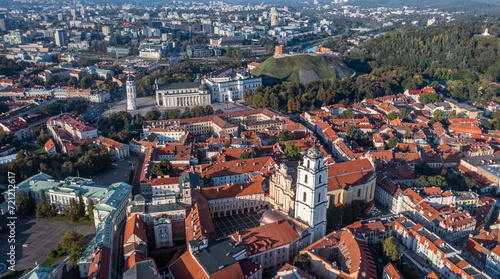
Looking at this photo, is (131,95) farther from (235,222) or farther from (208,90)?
(235,222)

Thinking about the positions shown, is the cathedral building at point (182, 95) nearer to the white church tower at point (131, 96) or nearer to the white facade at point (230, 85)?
the white facade at point (230, 85)

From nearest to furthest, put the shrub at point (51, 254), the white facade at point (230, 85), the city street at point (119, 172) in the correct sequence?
the shrub at point (51, 254)
the city street at point (119, 172)
the white facade at point (230, 85)

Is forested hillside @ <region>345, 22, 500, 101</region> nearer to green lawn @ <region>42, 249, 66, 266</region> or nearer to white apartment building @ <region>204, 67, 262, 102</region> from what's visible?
white apartment building @ <region>204, 67, 262, 102</region>

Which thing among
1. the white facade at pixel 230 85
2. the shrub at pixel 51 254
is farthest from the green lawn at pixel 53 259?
the white facade at pixel 230 85

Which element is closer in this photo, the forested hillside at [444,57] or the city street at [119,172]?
the city street at [119,172]

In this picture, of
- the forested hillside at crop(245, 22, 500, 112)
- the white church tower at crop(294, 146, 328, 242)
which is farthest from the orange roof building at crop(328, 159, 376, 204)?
the forested hillside at crop(245, 22, 500, 112)

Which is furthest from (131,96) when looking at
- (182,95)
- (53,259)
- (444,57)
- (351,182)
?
(444,57)

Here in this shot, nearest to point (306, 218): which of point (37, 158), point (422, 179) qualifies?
point (422, 179)
